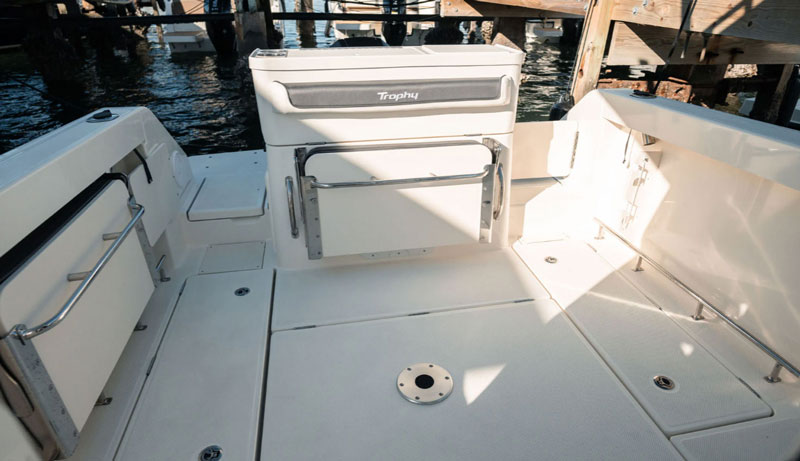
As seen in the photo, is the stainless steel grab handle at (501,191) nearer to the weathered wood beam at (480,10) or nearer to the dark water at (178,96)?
the weathered wood beam at (480,10)

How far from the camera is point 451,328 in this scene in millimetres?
1696

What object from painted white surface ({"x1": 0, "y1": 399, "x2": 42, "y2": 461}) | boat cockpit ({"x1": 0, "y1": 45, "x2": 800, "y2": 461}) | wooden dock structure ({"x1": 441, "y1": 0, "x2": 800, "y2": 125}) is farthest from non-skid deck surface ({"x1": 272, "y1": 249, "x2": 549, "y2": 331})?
wooden dock structure ({"x1": 441, "y1": 0, "x2": 800, "y2": 125})

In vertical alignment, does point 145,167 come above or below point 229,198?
Answer: above

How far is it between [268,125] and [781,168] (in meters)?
1.75

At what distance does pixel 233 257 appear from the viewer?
2180mm

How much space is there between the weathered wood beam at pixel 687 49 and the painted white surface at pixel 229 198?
11.3ft

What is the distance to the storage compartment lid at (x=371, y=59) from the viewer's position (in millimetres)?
1656

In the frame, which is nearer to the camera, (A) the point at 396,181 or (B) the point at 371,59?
(B) the point at 371,59

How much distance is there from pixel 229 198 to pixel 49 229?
109 cm

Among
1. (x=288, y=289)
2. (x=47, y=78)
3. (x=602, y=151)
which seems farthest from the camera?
(x=47, y=78)

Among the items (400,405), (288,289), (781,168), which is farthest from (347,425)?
(781,168)

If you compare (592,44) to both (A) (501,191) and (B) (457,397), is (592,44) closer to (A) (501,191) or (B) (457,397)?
(A) (501,191)

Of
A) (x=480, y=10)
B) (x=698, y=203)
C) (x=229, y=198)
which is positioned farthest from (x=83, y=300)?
(x=480, y=10)

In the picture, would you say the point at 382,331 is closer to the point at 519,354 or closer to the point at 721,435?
the point at 519,354
